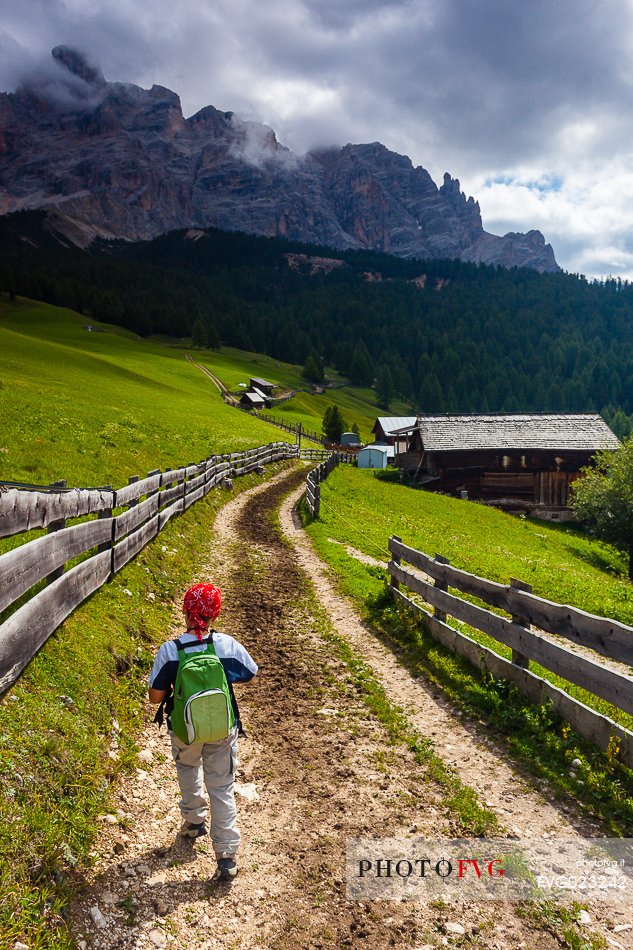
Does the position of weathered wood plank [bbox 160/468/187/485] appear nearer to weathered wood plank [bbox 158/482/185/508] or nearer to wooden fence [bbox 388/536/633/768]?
weathered wood plank [bbox 158/482/185/508]

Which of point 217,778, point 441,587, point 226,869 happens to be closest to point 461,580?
point 441,587

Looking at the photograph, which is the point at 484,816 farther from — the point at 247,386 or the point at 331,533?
the point at 247,386

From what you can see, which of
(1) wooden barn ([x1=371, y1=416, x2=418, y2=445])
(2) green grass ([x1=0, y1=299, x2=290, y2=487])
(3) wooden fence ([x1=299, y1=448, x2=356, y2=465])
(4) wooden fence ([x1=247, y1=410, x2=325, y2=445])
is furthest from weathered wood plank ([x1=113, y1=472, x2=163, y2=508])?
(1) wooden barn ([x1=371, y1=416, x2=418, y2=445])

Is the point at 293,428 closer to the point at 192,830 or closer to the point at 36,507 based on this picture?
the point at 36,507

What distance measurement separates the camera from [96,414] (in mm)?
32062

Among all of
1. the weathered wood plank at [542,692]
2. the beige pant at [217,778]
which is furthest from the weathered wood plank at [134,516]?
the weathered wood plank at [542,692]

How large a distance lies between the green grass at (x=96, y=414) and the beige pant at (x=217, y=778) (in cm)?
1114

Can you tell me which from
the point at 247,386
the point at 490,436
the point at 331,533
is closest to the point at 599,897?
the point at 331,533

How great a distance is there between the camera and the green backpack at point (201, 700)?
455 cm

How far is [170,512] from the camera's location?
50.7ft

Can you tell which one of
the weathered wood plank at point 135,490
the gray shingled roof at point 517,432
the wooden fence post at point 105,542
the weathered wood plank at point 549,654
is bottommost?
the weathered wood plank at point 549,654

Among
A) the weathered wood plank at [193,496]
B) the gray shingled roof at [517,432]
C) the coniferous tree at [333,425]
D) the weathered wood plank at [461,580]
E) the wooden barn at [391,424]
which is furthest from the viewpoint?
the coniferous tree at [333,425]

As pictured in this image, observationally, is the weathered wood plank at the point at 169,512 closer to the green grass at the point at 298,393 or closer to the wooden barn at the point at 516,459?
the wooden barn at the point at 516,459

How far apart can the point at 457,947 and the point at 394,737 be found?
10.1 feet
